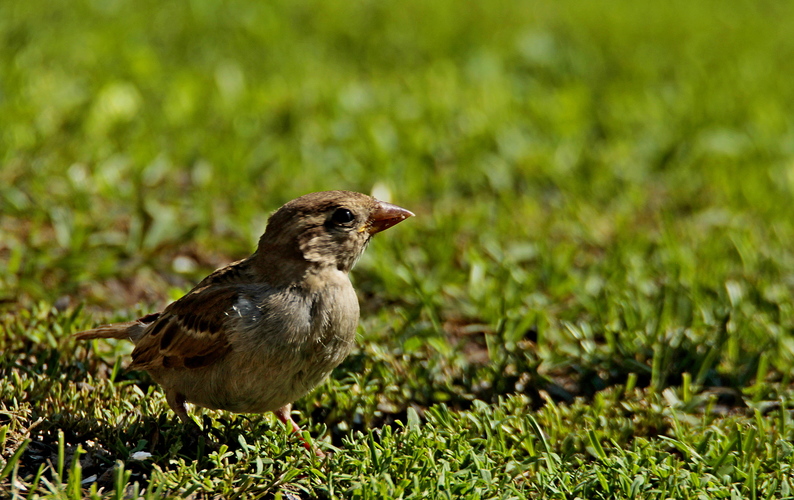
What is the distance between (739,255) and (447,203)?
2.01m

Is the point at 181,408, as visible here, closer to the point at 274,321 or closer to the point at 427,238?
the point at 274,321

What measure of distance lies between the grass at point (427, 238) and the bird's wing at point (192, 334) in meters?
0.24

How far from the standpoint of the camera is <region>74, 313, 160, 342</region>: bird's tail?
4289mm

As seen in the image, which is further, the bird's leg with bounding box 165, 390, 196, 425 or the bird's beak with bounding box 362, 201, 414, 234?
the bird's beak with bounding box 362, 201, 414, 234

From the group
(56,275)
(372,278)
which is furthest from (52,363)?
(372,278)

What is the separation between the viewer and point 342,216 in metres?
4.07

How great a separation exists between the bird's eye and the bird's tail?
102 centimetres

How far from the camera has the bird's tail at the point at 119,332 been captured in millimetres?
4289

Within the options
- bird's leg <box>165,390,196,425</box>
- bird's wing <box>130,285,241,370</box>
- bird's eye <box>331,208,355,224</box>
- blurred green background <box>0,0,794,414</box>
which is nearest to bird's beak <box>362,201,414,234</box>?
bird's eye <box>331,208,355,224</box>

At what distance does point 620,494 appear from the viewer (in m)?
3.61

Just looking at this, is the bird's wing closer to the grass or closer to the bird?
the bird

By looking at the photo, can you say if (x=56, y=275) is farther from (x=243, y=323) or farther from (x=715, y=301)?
(x=715, y=301)

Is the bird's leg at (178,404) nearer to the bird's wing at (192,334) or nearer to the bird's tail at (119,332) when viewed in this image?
the bird's wing at (192,334)

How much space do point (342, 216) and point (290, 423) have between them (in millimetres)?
924
